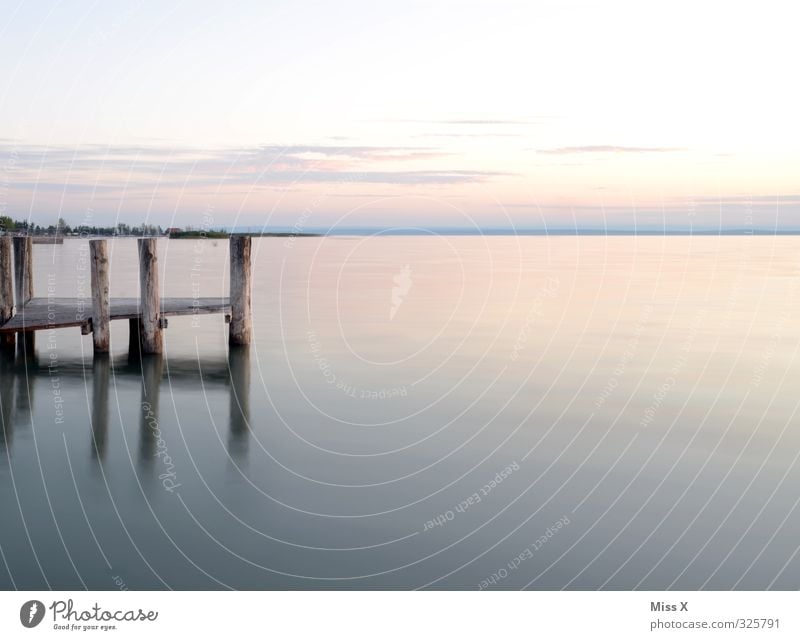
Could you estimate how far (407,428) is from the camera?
1186 cm

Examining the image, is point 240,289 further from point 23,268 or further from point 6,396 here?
point 23,268

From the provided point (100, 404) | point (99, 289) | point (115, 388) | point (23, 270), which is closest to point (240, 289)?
point (99, 289)

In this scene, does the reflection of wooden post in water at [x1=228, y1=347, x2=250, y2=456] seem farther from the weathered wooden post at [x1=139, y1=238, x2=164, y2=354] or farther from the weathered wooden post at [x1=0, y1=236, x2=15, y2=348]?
the weathered wooden post at [x1=0, y1=236, x2=15, y2=348]

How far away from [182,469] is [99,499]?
1.20 m

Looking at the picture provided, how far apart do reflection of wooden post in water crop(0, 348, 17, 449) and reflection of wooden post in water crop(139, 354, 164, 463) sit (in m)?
1.62

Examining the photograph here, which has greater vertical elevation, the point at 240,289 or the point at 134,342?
the point at 240,289

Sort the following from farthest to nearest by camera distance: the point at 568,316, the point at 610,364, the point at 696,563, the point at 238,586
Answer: the point at 568,316, the point at 610,364, the point at 696,563, the point at 238,586

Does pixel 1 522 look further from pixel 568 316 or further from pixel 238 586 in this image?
pixel 568 316

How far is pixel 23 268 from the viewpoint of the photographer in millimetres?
18422

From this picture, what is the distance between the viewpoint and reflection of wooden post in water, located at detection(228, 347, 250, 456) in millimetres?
11055

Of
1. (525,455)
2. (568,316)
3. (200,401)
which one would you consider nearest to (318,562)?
(525,455)

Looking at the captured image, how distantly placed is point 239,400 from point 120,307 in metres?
4.73
